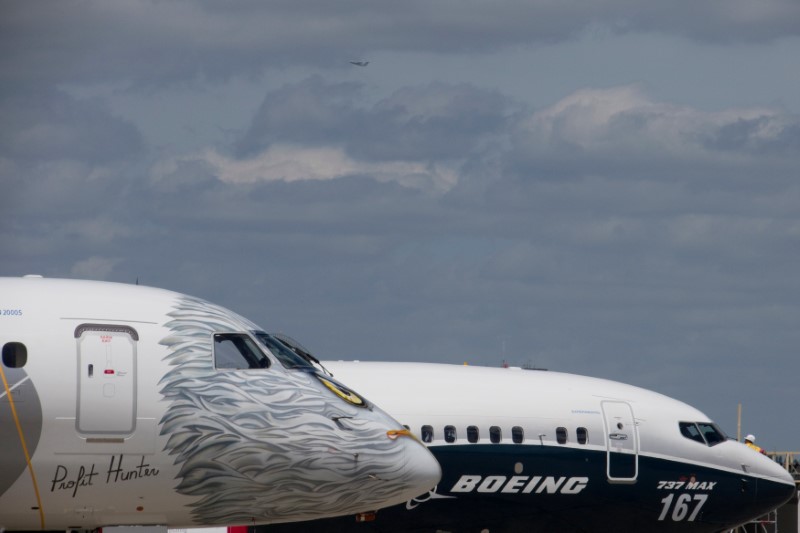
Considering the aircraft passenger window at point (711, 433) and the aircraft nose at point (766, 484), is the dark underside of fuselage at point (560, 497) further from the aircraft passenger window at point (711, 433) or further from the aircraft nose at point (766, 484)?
the aircraft passenger window at point (711, 433)

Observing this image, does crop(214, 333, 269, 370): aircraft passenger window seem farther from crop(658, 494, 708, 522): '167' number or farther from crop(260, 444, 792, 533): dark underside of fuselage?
crop(658, 494, 708, 522): '167' number

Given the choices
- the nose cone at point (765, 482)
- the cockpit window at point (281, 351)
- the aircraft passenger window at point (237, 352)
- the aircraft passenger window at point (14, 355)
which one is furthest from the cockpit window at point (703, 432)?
the aircraft passenger window at point (14, 355)

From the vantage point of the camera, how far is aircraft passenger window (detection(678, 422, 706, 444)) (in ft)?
107

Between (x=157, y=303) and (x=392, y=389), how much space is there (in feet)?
32.5

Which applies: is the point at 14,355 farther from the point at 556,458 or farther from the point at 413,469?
the point at 556,458

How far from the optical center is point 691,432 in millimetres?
32688

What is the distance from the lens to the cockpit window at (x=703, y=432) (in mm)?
32625

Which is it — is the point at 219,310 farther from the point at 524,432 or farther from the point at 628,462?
the point at 628,462

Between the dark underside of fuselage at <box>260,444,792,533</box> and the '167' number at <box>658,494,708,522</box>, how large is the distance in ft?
0.07

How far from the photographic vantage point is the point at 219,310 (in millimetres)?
22109

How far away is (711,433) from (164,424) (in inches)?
652

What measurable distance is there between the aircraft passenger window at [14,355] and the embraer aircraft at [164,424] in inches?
0.8

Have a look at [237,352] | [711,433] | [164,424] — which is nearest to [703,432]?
[711,433]

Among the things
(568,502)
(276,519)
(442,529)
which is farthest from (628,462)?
(276,519)
